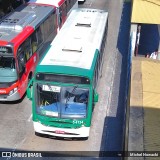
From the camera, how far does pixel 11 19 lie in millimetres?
15461

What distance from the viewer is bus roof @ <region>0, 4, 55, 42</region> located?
1415 centimetres

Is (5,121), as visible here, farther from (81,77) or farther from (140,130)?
(140,130)

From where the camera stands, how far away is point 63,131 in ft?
38.0

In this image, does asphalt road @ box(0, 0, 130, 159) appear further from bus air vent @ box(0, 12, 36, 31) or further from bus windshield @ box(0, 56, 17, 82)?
bus air vent @ box(0, 12, 36, 31)

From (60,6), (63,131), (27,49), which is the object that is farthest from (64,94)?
(60,6)

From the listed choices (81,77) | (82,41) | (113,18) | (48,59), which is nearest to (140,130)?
(81,77)

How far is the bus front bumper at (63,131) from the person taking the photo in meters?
11.5

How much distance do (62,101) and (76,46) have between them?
2.45 metres

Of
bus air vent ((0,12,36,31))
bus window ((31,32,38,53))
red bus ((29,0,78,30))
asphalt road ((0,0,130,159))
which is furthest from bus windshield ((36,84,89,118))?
red bus ((29,0,78,30))

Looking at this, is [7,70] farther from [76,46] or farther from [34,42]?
[76,46]

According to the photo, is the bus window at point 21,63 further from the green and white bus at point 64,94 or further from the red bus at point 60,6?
the red bus at point 60,6

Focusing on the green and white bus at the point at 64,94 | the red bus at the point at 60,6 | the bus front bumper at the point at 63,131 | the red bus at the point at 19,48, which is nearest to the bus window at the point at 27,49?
the red bus at the point at 19,48

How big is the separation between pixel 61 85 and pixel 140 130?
3094 millimetres

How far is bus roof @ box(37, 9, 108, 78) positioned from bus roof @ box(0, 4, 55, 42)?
168 cm
